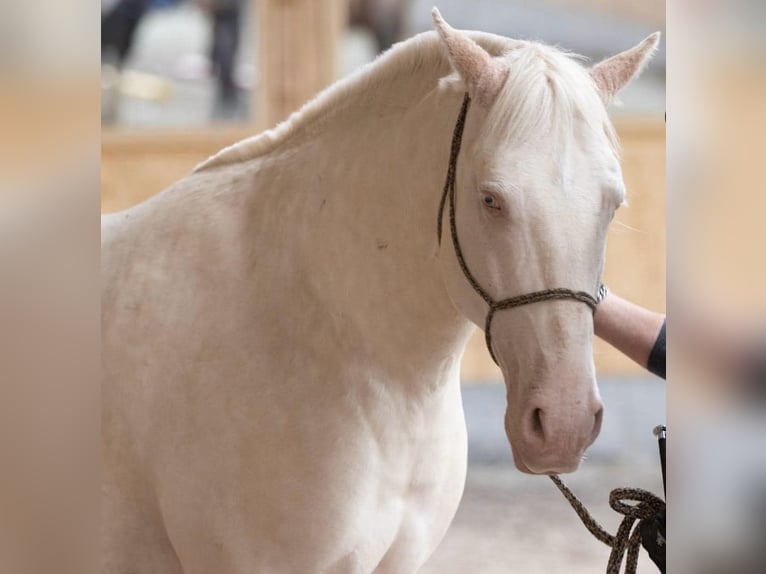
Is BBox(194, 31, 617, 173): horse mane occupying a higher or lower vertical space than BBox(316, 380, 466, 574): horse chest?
higher

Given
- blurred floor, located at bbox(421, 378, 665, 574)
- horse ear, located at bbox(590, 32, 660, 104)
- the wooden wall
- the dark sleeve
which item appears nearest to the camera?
horse ear, located at bbox(590, 32, 660, 104)

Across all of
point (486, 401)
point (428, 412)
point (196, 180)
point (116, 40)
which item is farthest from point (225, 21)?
point (428, 412)

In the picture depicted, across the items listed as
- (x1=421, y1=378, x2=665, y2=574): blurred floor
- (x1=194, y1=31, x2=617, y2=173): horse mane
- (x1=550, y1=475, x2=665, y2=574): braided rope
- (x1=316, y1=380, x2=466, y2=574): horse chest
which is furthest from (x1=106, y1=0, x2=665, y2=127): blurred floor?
(x1=550, y1=475, x2=665, y2=574): braided rope

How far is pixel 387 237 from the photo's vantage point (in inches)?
43.3

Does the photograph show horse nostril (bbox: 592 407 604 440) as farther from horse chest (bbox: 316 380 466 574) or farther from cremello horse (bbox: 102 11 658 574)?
horse chest (bbox: 316 380 466 574)

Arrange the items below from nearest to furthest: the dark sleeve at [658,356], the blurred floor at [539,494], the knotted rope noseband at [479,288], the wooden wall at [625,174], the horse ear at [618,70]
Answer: the knotted rope noseband at [479,288]
the horse ear at [618,70]
the dark sleeve at [658,356]
the blurred floor at [539,494]
the wooden wall at [625,174]

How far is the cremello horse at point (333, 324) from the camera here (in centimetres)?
96

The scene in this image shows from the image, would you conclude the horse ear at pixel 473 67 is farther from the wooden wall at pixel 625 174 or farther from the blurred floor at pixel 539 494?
the wooden wall at pixel 625 174

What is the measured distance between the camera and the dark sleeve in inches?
49.6

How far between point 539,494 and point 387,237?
9.47 feet

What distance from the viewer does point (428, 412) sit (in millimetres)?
1144

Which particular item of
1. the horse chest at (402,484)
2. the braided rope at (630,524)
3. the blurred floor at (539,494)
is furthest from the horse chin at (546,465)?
the blurred floor at (539,494)

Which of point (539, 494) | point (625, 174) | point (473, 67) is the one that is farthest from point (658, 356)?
point (625, 174)

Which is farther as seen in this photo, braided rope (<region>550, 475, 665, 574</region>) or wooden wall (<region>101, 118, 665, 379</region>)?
wooden wall (<region>101, 118, 665, 379</region>)
